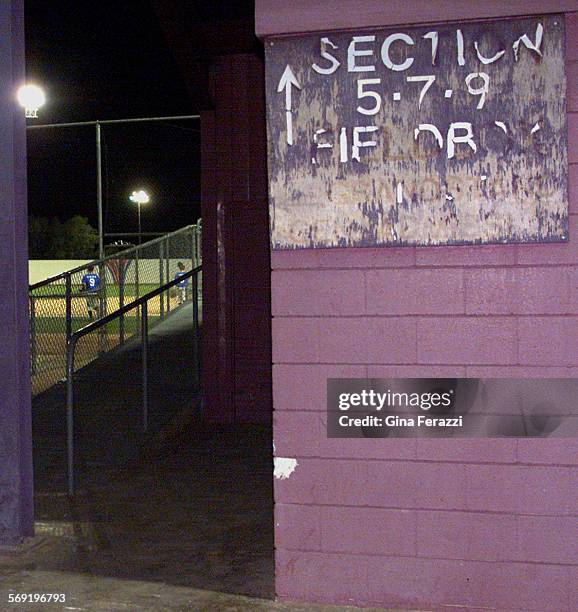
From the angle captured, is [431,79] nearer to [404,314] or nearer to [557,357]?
[404,314]

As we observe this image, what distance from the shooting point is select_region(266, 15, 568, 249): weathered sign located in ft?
13.4

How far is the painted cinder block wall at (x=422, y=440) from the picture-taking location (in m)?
4.09

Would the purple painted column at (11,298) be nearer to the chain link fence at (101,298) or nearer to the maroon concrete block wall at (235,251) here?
the maroon concrete block wall at (235,251)

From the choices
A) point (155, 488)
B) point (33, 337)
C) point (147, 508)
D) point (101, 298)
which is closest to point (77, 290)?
point (101, 298)

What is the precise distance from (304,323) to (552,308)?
103cm

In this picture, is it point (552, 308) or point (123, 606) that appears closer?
point (552, 308)

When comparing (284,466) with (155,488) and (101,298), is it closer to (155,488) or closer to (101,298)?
(155,488)

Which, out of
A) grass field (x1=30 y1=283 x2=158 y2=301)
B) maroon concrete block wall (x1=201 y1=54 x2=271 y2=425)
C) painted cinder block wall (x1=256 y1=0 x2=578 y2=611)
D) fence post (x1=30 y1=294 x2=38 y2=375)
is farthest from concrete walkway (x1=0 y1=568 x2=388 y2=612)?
grass field (x1=30 y1=283 x2=158 y2=301)

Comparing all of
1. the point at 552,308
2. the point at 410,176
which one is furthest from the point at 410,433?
the point at 410,176

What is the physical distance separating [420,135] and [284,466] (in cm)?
152

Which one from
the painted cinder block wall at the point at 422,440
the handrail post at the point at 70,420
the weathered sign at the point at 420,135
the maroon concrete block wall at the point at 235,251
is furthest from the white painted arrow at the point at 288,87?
the maroon concrete block wall at the point at 235,251

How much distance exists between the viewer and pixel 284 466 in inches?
171

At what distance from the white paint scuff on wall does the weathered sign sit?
92cm

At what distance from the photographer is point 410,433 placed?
167 inches
